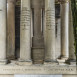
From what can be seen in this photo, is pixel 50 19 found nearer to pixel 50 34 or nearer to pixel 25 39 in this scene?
pixel 50 34

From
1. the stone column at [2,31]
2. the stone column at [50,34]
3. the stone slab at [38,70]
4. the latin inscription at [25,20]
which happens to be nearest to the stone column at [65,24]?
the stone column at [50,34]

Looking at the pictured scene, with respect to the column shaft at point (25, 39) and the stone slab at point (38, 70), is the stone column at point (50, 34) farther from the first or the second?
the column shaft at point (25, 39)

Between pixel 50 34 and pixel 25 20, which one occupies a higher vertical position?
pixel 25 20

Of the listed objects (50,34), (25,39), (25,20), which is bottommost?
(25,39)

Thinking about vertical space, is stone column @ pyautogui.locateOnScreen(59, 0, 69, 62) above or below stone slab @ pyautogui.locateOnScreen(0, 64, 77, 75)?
above

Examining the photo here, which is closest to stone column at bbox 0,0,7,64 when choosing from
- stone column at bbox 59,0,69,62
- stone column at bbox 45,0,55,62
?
stone column at bbox 45,0,55,62

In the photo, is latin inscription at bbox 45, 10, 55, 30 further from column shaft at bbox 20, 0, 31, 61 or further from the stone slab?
the stone slab

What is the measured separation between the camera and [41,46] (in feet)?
52.8

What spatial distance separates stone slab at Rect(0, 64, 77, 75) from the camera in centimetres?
1286

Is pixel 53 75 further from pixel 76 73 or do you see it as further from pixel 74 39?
pixel 74 39

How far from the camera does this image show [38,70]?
1288 cm

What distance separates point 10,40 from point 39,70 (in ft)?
21.9

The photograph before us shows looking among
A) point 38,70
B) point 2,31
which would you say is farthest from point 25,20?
point 38,70

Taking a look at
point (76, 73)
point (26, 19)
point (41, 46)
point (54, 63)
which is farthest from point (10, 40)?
point (76, 73)
